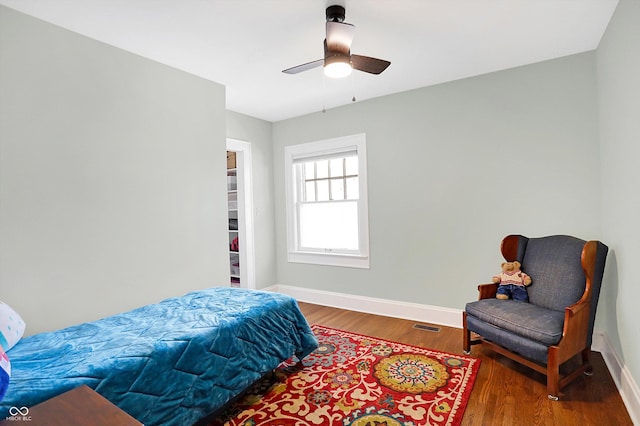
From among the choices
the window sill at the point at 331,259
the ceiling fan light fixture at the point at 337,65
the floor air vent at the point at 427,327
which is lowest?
the floor air vent at the point at 427,327

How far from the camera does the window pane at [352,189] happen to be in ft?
14.1

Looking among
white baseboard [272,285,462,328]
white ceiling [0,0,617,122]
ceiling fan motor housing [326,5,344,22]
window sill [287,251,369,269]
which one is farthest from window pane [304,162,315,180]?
ceiling fan motor housing [326,5,344,22]

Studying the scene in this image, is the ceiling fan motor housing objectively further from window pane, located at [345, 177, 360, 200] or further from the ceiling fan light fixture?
window pane, located at [345, 177, 360, 200]

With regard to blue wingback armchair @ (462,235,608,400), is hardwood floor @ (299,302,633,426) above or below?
below

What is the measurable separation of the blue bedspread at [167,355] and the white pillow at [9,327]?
0.05 meters

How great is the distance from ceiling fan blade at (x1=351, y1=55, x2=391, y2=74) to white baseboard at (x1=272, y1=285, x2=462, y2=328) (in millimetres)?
2536

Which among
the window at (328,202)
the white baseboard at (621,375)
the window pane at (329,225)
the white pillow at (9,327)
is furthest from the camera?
the window pane at (329,225)

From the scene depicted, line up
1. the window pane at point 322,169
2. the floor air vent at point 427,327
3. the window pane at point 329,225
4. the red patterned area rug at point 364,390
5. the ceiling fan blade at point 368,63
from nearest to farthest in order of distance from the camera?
the red patterned area rug at point 364,390 → the ceiling fan blade at point 368,63 → the floor air vent at point 427,327 → the window pane at point 329,225 → the window pane at point 322,169

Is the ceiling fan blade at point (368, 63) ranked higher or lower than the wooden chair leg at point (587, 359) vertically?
higher

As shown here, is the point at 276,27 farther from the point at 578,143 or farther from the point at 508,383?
the point at 508,383

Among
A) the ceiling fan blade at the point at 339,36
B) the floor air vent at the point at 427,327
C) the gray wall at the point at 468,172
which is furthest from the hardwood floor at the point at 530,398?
the ceiling fan blade at the point at 339,36

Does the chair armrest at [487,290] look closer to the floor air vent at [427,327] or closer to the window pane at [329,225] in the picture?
the floor air vent at [427,327]

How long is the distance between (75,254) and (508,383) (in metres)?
3.20

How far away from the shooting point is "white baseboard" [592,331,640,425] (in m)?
1.96
